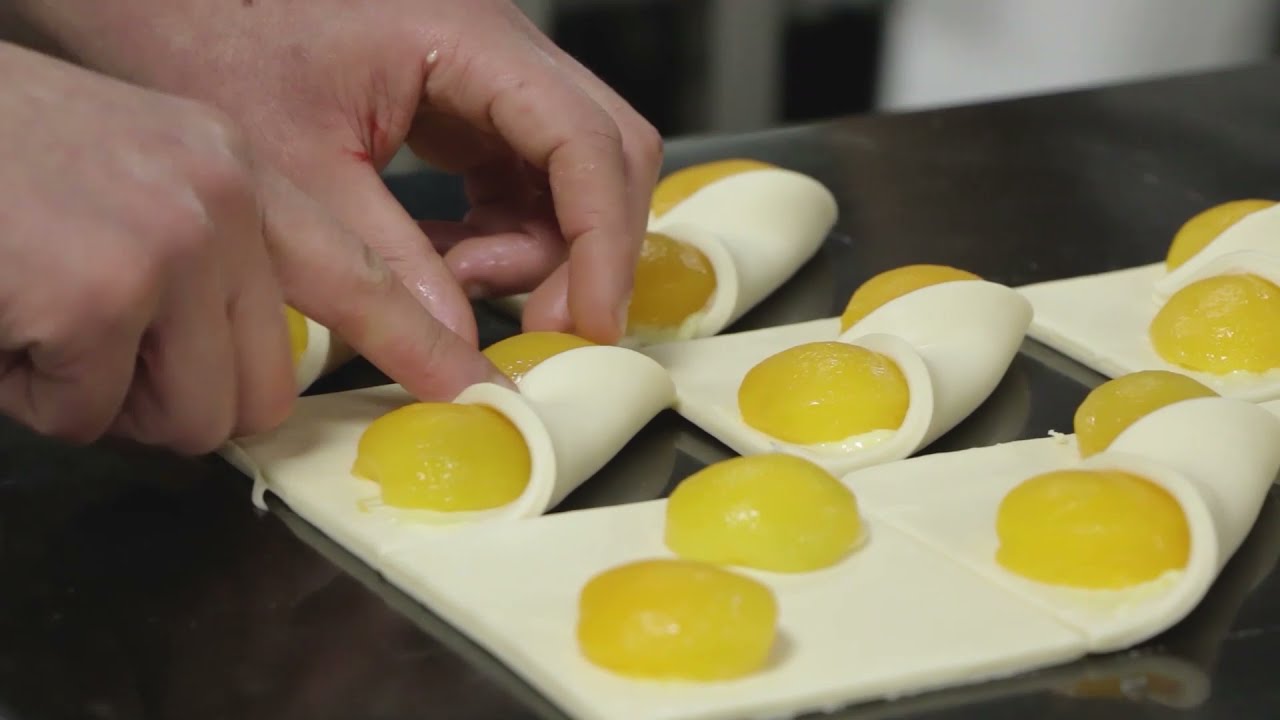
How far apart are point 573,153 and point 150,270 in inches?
20.8

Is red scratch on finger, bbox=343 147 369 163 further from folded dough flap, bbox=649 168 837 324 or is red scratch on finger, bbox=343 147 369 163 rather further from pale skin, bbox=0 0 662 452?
folded dough flap, bbox=649 168 837 324

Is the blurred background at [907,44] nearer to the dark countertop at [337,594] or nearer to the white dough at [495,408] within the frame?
the dark countertop at [337,594]

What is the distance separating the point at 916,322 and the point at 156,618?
27.8 inches

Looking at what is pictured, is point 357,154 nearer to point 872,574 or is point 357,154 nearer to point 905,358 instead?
point 905,358

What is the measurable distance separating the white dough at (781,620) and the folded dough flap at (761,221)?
530 mm

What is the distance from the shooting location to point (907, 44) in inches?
141

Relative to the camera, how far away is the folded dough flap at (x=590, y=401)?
131cm

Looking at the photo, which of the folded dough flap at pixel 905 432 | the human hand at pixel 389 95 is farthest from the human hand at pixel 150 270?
the folded dough flap at pixel 905 432

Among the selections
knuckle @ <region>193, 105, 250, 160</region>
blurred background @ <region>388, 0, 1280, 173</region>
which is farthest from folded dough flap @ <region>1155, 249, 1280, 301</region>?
blurred background @ <region>388, 0, 1280, 173</region>

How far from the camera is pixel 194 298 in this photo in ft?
3.68

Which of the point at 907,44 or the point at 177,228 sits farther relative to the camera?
the point at 907,44

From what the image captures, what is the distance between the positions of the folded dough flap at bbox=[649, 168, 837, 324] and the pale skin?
18 cm

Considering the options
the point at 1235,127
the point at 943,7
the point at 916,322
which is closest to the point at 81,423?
the point at 916,322

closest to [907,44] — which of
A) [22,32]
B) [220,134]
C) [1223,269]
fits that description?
[1223,269]
